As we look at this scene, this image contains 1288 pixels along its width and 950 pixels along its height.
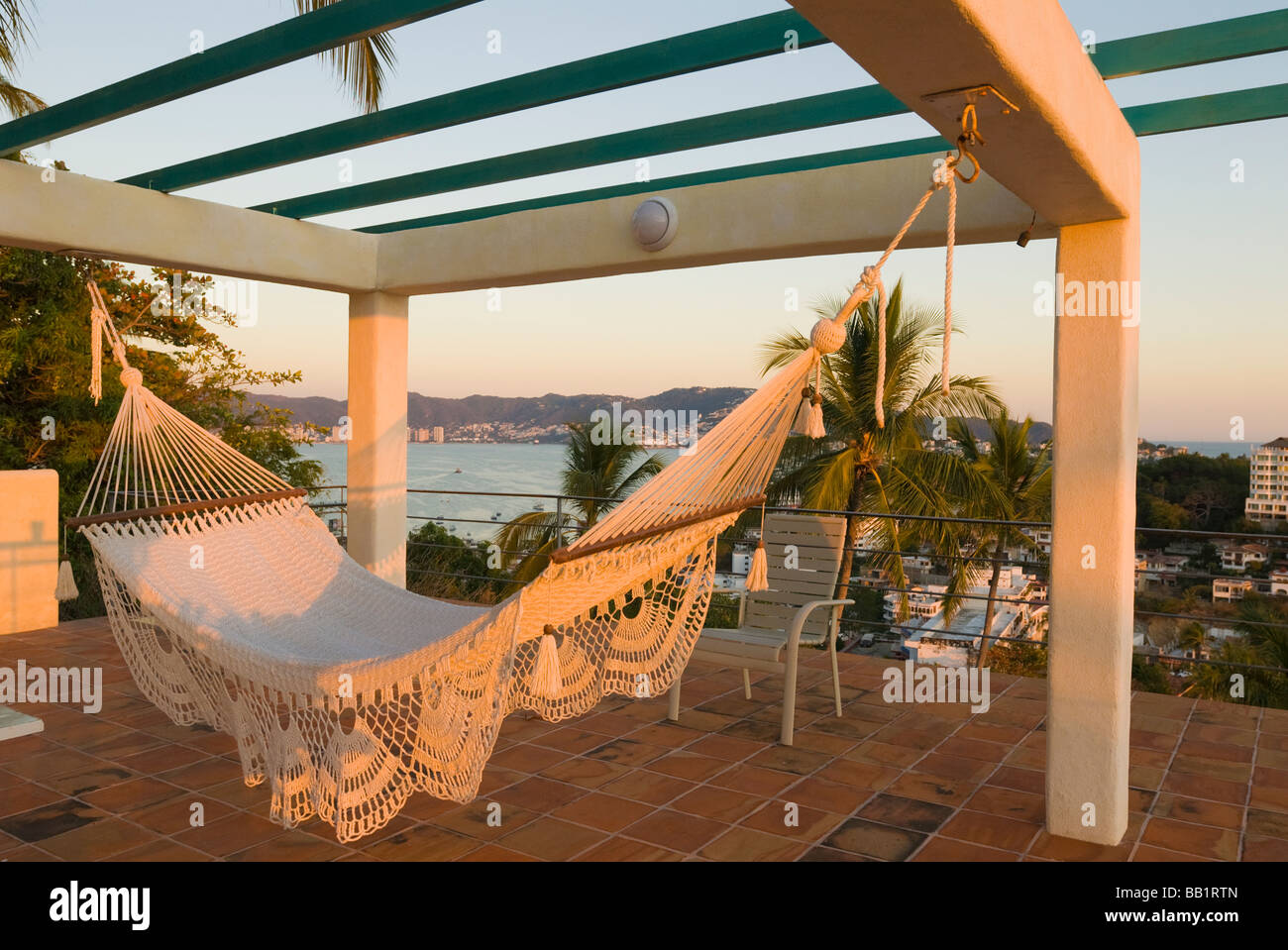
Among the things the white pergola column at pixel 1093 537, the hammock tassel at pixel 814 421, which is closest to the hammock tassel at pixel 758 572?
the hammock tassel at pixel 814 421

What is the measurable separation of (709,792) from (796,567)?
121 centimetres

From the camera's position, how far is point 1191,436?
8719 mm

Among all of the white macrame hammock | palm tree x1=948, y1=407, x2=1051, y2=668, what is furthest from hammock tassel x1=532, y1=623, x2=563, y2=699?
palm tree x1=948, y1=407, x2=1051, y2=668

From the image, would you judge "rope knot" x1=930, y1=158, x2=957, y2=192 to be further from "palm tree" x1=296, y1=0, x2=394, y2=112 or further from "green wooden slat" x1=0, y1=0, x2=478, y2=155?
"palm tree" x1=296, y1=0, x2=394, y2=112

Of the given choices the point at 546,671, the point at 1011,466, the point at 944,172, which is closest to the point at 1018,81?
the point at 944,172

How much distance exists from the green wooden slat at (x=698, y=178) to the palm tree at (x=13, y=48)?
2.15 meters

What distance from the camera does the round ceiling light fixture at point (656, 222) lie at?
3.56 meters

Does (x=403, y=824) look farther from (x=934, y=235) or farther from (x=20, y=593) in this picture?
(x=20, y=593)

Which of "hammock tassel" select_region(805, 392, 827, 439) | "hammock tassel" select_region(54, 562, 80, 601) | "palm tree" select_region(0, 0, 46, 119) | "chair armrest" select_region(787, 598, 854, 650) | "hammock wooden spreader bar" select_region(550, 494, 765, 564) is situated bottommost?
"chair armrest" select_region(787, 598, 854, 650)

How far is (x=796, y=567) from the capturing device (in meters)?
3.79

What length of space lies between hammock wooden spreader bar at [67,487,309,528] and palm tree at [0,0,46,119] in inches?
124

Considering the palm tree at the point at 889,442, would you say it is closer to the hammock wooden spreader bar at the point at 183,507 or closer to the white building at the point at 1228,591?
the white building at the point at 1228,591

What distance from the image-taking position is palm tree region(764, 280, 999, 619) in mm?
10039
